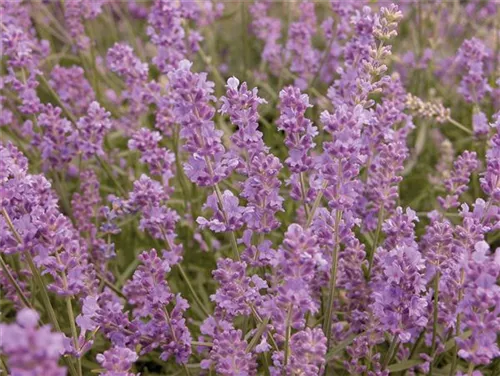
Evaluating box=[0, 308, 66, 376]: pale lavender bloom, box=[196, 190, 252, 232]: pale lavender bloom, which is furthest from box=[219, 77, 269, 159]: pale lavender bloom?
box=[0, 308, 66, 376]: pale lavender bloom

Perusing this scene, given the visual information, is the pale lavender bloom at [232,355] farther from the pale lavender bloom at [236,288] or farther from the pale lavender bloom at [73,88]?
the pale lavender bloom at [73,88]

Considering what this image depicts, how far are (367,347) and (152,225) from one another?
2.35ft

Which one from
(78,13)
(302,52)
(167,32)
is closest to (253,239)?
(167,32)

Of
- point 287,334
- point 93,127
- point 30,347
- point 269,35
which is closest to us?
point 30,347

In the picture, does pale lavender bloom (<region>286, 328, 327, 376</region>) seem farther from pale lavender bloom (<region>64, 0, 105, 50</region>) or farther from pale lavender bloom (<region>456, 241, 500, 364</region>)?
pale lavender bloom (<region>64, 0, 105, 50</region>)

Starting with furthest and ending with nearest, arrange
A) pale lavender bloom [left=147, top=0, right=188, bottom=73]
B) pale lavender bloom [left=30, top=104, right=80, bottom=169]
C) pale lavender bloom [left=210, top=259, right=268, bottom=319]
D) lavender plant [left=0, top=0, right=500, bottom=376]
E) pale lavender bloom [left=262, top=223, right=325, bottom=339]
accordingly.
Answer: pale lavender bloom [left=147, top=0, right=188, bottom=73]
pale lavender bloom [left=30, top=104, right=80, bottom=169]
pale lavender bloom [left=210, top=259, right=268, bottom=319]
lavender plant [left=0, top=0, right=500, bottom=376]
pale lavender bloom [left=262, top=223, right=325, bottom=339]

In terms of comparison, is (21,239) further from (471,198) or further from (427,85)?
(427,85)

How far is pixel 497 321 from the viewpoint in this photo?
1.45m

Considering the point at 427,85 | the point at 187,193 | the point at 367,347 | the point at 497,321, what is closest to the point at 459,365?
the point at 367,347

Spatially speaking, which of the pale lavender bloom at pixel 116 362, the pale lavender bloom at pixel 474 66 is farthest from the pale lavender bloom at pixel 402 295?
the pale lavender bloom at pixel 474 66

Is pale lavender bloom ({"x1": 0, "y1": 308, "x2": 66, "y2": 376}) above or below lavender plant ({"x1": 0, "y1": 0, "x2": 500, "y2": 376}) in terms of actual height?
below

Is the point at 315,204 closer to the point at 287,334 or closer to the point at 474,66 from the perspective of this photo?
the point at 287,334

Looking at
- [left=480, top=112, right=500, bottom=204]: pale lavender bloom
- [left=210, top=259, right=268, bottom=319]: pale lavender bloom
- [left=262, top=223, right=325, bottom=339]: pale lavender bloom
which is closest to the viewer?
[left=262, top=223, right=325, bottom=339]: pale lavender bloom

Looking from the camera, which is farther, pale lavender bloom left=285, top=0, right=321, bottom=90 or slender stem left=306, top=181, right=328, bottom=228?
pale lavender bloom left=285, top=0, right=321, bottom=90
